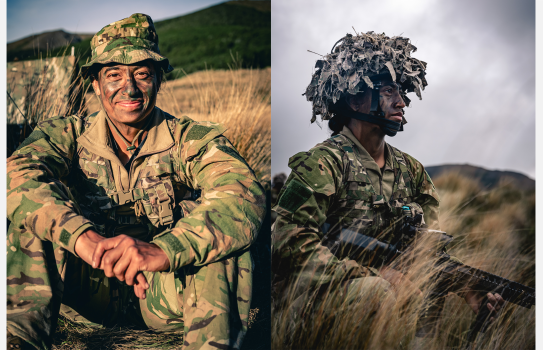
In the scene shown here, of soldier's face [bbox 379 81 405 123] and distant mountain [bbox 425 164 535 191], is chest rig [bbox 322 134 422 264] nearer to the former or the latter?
soldier's face [bbox 379 81 405 123]

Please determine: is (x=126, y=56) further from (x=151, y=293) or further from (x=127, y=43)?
(x=151, y=293)

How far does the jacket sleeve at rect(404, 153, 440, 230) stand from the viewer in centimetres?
394

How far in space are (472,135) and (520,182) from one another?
0.64m

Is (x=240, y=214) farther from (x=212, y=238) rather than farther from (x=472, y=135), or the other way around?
(x=472, y=135)

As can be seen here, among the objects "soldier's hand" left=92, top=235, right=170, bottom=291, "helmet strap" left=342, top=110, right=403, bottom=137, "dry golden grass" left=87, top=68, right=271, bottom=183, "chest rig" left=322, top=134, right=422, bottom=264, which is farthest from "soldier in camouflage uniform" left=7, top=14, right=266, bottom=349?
"helmet strap" left=342, top=110, right=403, bottom=137

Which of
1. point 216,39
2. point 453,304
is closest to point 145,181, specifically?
point 216,39

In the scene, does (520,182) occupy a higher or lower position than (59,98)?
lower

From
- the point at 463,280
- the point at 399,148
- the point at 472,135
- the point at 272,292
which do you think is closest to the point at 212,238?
the point at 272,292

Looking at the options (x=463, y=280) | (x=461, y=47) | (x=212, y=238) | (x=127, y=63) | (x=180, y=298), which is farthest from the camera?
(x=461, y=47)

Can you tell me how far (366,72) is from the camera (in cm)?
373

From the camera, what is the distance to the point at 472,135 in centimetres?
407

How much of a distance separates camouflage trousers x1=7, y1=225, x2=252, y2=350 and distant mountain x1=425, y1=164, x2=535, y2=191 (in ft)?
6.09

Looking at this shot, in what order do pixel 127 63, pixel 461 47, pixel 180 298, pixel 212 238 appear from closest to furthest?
pixel 212 238 → pixel 180 298 → pixel 127 63 → pixel 461 47

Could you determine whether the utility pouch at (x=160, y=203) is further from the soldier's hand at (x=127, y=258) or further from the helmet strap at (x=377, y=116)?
the helmet strap at (x=377, y=116)
